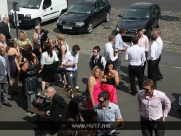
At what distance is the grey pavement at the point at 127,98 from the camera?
8734 millimetres

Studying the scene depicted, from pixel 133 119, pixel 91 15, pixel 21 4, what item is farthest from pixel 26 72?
pixel 21 4

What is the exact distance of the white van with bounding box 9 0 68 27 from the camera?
20438mm

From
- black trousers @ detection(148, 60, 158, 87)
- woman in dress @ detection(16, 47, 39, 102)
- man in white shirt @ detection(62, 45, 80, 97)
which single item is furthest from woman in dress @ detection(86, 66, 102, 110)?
black trousers @ detection(148, 60, 158, 87)

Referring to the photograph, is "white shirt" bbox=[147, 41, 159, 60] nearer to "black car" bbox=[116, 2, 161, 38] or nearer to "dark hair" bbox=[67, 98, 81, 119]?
"dark hair" bbox=[67, 98, 81, 119]

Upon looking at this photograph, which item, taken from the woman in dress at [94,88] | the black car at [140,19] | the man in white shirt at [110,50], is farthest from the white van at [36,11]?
the woman in dress at [94,88]

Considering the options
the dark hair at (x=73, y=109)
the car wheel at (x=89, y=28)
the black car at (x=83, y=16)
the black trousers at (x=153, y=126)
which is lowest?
the car wheel at (x=89, y=28)

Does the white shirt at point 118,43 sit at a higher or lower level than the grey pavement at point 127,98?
higher

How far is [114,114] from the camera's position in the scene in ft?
22.5

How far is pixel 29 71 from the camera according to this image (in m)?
9.64

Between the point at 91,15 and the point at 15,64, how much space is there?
9.91 m

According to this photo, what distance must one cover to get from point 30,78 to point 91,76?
2.21m

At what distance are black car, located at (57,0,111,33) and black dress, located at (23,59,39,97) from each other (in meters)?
9.68

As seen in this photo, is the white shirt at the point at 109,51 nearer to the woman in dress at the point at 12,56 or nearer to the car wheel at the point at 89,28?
the woman in dress at the point at 12,56

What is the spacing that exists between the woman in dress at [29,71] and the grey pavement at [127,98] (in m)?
0.68
